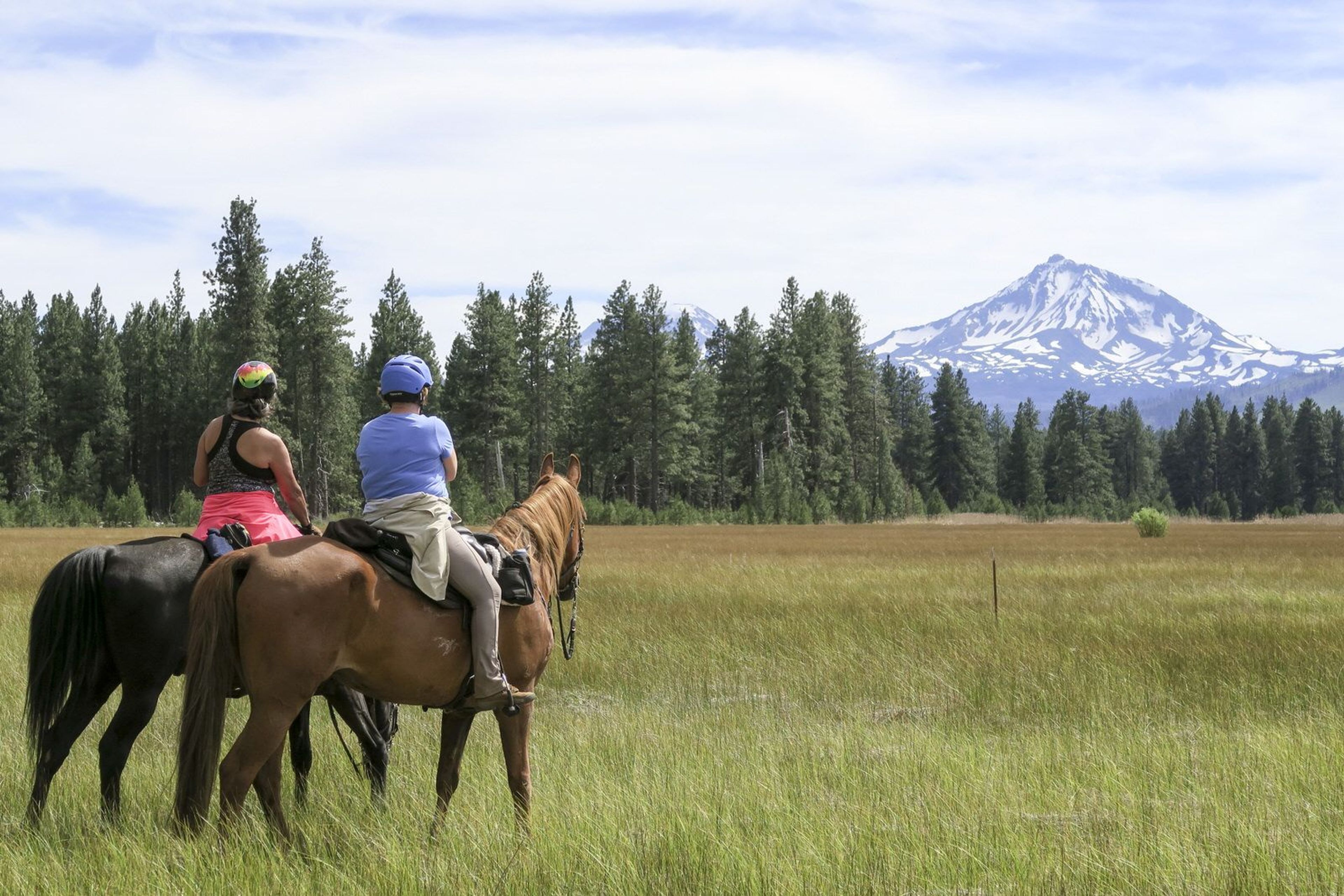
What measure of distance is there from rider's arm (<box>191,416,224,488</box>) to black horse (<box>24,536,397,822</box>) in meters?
0.45

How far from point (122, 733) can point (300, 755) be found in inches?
39.1

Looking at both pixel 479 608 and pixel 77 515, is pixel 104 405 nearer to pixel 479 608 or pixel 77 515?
pixel 77 515

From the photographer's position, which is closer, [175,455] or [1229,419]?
[175,455]

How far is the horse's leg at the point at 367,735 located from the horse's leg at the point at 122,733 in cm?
98

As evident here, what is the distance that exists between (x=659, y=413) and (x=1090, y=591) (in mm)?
62105

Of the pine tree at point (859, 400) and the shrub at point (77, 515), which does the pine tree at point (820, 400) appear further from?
the shrub at point (77, 515)

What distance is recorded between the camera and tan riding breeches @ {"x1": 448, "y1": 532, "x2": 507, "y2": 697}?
579cm

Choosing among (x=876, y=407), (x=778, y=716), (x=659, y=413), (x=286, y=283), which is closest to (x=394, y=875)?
(x=778, y=716)

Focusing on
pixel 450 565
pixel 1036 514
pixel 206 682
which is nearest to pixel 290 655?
pixel 206 682

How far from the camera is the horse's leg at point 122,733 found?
637 centimetres

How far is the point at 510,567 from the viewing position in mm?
6148

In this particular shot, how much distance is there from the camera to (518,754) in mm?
5930

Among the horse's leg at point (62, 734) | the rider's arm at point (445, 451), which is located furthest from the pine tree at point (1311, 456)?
the horse's leg at point (62, 734)

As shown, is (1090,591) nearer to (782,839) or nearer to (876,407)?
(782,839)
